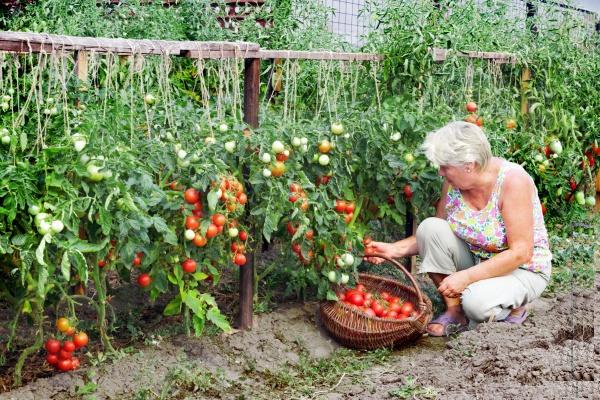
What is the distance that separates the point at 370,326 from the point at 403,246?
0.57 metres

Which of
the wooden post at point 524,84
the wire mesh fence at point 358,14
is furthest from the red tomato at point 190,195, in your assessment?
the wooden post at point 524,84

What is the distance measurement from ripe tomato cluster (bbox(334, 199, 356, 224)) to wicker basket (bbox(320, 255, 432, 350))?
0.33 m

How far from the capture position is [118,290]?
424cm

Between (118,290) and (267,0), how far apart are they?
263 cm

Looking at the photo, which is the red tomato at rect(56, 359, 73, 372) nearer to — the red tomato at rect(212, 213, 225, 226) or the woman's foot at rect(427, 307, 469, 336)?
the red tomato at rect(212, 213, 225, 226)

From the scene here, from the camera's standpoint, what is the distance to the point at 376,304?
3.92 metres

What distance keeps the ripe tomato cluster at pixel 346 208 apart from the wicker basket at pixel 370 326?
1.07 feet

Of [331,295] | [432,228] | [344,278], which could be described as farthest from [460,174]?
[331,295]

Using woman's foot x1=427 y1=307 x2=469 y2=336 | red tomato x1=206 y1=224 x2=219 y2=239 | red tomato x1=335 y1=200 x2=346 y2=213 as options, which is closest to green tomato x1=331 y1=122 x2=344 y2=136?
red tomato x1=335 y1=200 x2=346 y2=213

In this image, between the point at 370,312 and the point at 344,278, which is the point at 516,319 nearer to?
the point at 370,312

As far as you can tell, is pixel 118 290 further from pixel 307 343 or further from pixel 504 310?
pixel 504 310

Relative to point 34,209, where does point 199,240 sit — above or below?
below

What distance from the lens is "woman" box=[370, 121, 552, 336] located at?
12.1 feet

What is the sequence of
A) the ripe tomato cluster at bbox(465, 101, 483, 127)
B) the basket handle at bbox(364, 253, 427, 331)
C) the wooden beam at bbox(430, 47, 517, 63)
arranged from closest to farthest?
the basket handle at bbox(364, 253, 427, 331) → the ripe tomato cluster at bbox(465, 101, 483, 127) → the wooden beam at bbox(430, 47, 517, 63)
